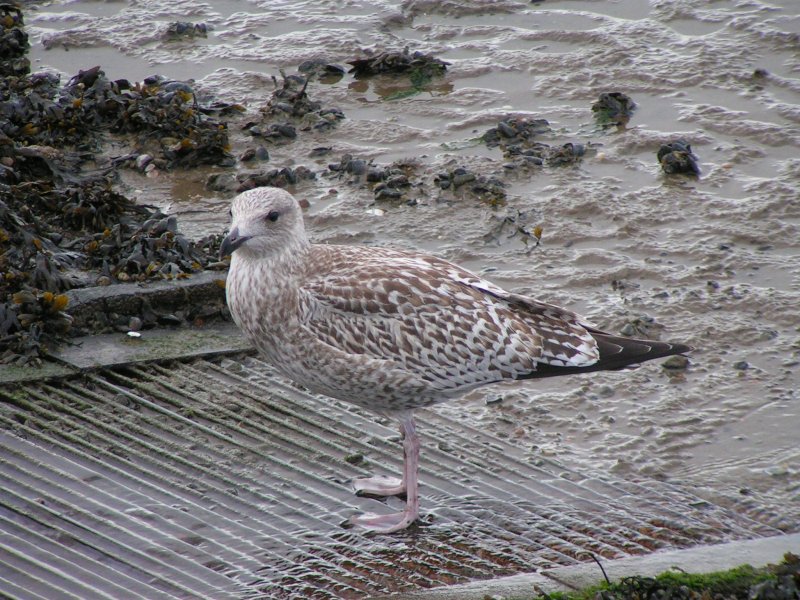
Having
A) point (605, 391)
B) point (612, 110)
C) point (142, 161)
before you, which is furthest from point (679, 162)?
point (142, 161)

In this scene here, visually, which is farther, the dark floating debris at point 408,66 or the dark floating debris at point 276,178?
the dark floating debris at point 408,66

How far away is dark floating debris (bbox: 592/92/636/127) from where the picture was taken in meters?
9.88

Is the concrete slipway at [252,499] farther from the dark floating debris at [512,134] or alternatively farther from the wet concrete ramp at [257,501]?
the dark floating debris at [512,134]

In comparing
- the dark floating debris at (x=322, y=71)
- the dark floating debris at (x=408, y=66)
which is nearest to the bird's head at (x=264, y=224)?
→ the dark floating debris at (x=408, y=66)

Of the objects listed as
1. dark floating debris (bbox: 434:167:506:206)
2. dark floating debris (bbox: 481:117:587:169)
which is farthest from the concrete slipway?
dark floating debris (bbox: 481:117:587:169)

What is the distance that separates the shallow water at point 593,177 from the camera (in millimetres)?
6562

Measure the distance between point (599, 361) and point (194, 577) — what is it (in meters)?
2.22

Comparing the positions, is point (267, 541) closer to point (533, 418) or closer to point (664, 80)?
point (533, 418)

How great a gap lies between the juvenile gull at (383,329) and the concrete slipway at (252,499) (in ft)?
1.12

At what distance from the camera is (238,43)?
1174 centimetres

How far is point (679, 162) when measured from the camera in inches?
352

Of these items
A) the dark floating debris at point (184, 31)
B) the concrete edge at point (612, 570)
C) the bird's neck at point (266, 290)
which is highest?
the dark floating debris at point (184, 31)

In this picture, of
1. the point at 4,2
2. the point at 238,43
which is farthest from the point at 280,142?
the point at 4,2

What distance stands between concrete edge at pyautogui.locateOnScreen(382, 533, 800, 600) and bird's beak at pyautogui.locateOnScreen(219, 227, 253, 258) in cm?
183
